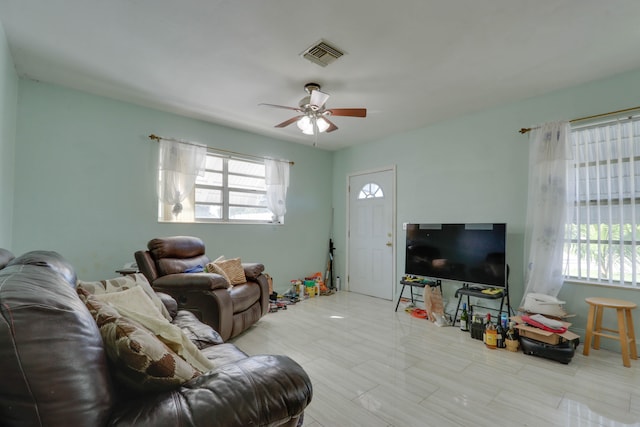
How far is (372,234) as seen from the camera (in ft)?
16.3

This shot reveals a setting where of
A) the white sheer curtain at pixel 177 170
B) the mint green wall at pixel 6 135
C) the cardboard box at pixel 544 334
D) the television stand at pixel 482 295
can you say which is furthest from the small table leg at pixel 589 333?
the mint green wall at pixel 6 135

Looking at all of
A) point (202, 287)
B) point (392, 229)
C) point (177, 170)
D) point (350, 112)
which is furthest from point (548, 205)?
point (177, 170)

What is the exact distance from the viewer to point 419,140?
434 cm

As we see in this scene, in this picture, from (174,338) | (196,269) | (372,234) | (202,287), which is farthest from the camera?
(372,234)

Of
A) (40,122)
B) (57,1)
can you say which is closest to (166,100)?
(40,122)

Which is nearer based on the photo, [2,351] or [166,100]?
[2,351]

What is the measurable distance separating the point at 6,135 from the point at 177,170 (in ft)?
4.94

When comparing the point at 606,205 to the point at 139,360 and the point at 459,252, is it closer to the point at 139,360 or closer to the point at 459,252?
the point at 459,252

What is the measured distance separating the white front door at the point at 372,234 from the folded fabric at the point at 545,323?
81.1 inches

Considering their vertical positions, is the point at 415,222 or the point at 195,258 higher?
the point at 415,222

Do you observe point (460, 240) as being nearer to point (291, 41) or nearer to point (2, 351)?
point (291, 41)

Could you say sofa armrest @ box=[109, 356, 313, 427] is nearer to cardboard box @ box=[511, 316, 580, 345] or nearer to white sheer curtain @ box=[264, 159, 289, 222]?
cardboard box @ box=[511, 316, 580, 345]

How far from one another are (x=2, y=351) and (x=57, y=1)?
237 cm

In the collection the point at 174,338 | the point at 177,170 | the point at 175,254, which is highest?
the point at 177,170
